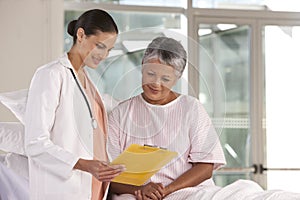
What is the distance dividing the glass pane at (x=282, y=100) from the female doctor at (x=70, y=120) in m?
3.08

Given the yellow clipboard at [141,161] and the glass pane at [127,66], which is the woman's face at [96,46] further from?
the yellow clipboard at [141,161]

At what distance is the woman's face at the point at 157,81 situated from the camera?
6.77 feet

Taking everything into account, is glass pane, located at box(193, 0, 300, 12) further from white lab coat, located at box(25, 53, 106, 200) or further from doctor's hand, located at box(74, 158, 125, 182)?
doctor's hand, located at box(74, 158, 125, 182)

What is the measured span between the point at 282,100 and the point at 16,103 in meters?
3.16

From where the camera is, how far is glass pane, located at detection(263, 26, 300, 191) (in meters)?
5.01

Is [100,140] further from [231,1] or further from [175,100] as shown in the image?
[231,1]

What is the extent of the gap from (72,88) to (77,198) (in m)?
0.34

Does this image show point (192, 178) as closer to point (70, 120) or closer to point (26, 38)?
point (70, 120)

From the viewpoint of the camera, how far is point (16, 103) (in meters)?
2.23

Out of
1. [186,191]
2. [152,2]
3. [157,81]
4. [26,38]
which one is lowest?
[186,191]

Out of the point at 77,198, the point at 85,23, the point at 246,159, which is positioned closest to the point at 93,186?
the point at 77,198

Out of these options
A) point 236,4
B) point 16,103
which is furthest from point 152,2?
point 16,103

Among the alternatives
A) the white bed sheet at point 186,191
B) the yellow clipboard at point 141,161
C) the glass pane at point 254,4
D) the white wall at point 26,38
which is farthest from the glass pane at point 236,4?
the yellow clipboard at point 141,161

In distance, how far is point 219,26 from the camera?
4.99 meters
